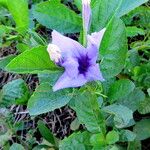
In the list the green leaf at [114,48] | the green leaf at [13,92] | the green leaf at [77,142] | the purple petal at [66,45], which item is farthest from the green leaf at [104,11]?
the green leaf at [13,92]

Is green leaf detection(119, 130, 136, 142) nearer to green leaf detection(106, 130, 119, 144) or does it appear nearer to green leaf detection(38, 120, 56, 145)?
green leaf detection(106, 130, 119, 144)

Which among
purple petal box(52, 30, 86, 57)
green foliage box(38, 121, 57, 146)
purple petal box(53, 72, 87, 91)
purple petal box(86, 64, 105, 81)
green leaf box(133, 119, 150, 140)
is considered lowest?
green foliage box(38, 121, 57, 146)

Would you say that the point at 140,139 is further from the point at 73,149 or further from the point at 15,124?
the point at 15,124

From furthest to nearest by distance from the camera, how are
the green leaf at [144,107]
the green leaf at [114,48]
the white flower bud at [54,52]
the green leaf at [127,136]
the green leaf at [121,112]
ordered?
the green leaf at [144,107]
the green leaf at [127,136]
the green leaf at [121,112]
the green leaf at [114,48]
the white flower bud at [54,52]

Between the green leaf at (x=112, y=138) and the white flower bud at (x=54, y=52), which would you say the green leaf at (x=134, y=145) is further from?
the white flower bud at (x=54, y=52)

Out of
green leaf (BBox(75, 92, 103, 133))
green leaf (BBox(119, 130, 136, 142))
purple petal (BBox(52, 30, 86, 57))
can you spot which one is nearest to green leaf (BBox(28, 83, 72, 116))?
green leaf (BBox(75, 92, 103, 133))

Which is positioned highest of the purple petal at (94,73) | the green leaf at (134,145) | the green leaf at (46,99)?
the purple petal at (94,73)

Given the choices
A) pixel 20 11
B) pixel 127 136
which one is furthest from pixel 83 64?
pixel 127 136
